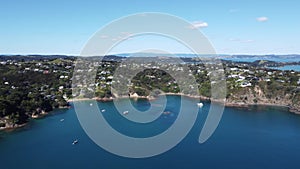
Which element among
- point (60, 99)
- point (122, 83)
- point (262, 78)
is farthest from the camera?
point (262, 78)

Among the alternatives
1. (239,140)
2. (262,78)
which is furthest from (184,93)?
(239,140)

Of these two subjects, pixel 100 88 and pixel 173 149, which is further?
pixel 100 88

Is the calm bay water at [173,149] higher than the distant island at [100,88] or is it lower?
lower

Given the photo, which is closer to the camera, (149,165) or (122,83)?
(149,165)

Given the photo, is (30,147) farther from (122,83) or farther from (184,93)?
(184,93)

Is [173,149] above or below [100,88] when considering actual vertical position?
below

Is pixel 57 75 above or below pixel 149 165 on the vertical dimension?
above

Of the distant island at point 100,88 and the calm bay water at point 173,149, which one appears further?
the distant island at point 100,88

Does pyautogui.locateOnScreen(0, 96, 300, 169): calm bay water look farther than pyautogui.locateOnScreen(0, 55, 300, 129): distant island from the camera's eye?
No
